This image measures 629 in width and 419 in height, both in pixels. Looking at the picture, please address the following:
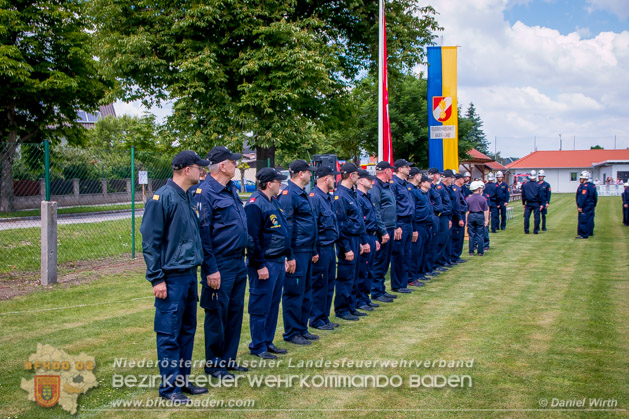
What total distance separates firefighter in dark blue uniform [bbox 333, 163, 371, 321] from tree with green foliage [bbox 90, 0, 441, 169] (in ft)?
28.1

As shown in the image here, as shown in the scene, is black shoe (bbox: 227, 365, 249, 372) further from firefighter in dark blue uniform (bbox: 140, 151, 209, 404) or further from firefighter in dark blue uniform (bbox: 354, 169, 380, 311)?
firefighter in dark blue uniform (bbox: 354, 169, 380, 311)

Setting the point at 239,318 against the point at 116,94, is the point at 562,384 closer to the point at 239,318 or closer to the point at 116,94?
the point at 239,318

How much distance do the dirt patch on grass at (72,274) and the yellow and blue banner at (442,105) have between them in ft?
29.6

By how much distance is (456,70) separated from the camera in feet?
52.9

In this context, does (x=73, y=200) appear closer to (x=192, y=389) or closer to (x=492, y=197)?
(x=192, y=389)

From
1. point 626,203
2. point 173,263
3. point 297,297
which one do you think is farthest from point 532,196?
point 173,263

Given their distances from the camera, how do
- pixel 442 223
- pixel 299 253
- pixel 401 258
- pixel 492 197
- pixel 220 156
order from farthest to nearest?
pixel 492 197, pixel 442 223, pixel 401 258, pixel 299 253, pixel 220 156

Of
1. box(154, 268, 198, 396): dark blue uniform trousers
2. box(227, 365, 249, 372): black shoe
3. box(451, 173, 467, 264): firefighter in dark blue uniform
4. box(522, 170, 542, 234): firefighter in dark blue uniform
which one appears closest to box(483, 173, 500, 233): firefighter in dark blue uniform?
box(522, 170, 542, 234): firefighter in dark blue uniform

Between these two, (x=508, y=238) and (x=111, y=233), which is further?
(x=508, y=238)

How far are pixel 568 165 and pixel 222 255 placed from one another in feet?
260

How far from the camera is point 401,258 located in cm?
1002

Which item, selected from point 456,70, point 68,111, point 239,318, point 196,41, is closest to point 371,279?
point 239,318

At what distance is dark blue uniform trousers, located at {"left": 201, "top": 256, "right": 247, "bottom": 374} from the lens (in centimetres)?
528

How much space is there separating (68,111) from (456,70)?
17786 millimetres
